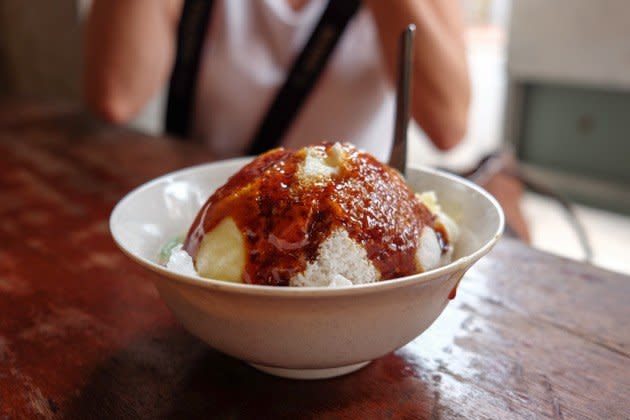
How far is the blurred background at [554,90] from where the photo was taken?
7.02ft

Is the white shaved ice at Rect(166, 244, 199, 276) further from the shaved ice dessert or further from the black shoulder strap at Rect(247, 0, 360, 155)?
the black shoulder strap at Rect(247, 0, 360, 155)

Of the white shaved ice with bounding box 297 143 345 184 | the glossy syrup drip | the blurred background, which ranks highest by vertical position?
the white shaved ice with bounding box 297 143 345 184

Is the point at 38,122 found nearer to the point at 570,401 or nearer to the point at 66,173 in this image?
the point at 66,173

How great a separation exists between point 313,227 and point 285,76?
836mm

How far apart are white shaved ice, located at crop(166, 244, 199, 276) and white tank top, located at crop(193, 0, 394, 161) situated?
777 millimetres

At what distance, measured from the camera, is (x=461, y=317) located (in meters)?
0.55

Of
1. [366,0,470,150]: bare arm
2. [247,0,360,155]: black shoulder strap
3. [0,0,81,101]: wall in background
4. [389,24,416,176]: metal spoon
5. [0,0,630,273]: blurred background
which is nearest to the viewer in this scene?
[389,24,416,176]: metal spoon

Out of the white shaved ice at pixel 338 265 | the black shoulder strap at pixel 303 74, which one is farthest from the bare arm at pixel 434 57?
the white shaved ice at pixel 338 265

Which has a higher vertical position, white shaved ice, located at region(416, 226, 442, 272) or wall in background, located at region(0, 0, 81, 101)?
white shaved ice, located at region(416, 226, 442, 272)

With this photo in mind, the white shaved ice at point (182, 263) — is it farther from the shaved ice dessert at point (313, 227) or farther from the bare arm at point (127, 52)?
the bare arm at point (127, 52)

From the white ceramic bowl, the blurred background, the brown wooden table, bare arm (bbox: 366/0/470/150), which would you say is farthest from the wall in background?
the white ceramic bowl

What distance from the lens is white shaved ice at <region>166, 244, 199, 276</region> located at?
1.41ft

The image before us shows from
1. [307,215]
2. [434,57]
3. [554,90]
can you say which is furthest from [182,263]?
[554,90]

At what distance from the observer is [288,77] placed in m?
1.17
